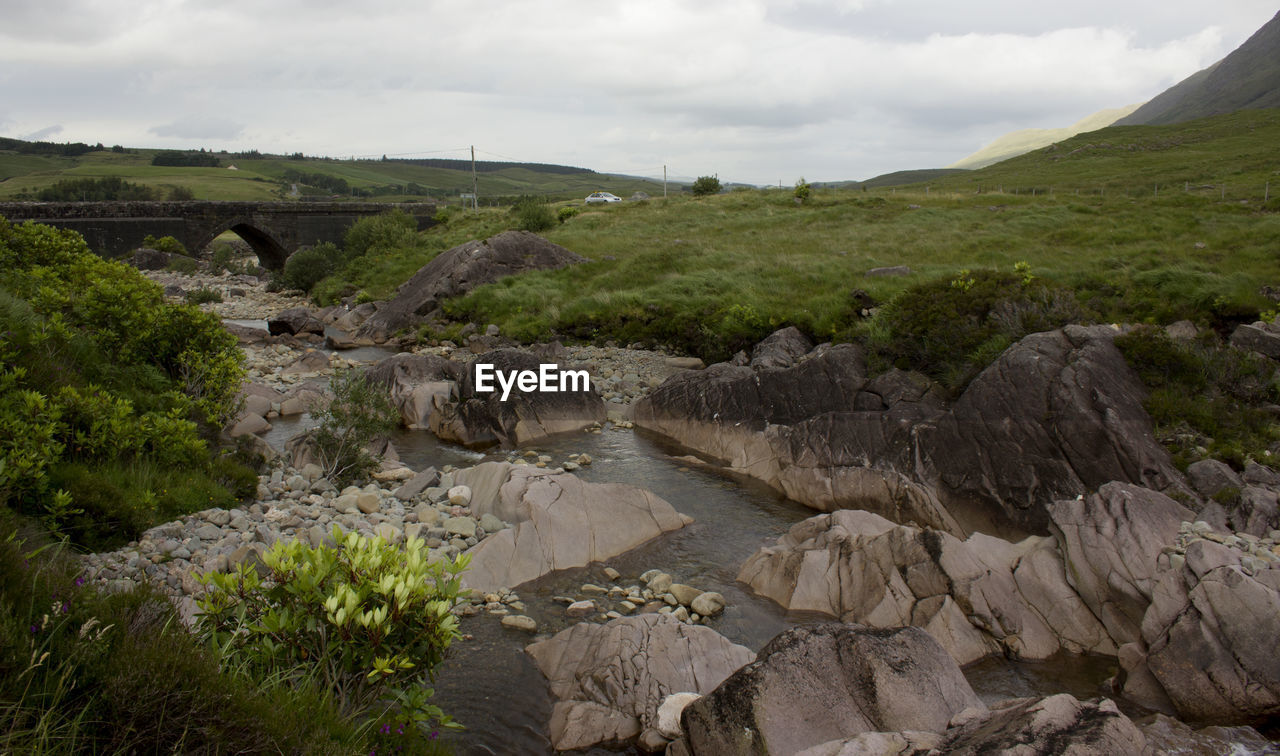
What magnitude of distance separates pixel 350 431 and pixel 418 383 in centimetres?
778

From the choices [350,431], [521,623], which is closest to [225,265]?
[350,431]

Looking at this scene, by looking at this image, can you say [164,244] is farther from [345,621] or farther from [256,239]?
[345,621]

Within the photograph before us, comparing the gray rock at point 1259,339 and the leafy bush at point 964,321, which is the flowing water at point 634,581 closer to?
the leafy bush at point 964,321

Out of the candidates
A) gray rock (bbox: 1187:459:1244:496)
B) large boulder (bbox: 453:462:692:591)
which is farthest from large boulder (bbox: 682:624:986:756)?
gray rock (bbox: 1187:459:1244:496)

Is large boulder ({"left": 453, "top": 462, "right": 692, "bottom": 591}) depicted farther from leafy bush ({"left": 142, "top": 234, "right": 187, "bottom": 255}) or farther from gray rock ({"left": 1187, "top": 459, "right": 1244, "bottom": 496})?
leafy bush ({"left": 142, "top": 234, "right": 187, "bottom": 255})

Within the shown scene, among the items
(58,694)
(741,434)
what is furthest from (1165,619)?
(58,694)

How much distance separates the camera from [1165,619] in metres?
11.9

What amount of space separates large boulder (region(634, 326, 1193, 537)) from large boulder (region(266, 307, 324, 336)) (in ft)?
96.4

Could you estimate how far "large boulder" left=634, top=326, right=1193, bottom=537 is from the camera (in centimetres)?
1689

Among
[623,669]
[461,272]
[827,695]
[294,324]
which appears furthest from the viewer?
[461,272]

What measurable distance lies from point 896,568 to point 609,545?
583 cm

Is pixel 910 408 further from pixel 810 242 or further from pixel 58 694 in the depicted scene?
pixel 810 242

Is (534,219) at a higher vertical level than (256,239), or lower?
higher

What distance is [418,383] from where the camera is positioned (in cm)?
2694
